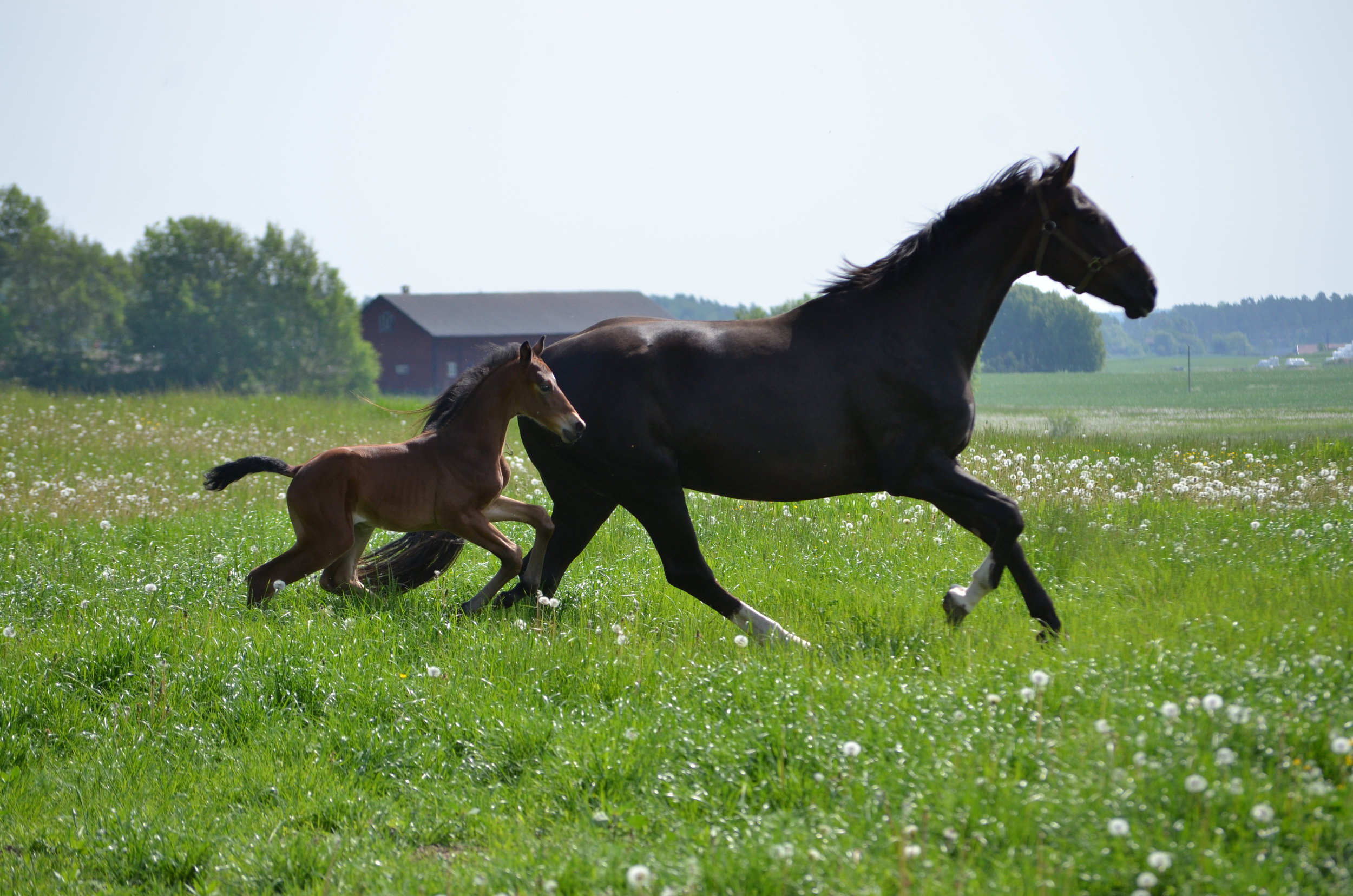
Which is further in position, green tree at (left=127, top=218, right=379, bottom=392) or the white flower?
green tree at (left=127, top=218, right=379, bottom=392)

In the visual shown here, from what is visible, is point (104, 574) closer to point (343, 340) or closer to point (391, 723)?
point (391, 723)

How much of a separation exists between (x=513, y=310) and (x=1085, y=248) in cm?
6860

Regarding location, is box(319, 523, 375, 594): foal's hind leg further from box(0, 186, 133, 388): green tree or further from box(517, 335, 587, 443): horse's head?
box(0, 186, 133, 388): green tree

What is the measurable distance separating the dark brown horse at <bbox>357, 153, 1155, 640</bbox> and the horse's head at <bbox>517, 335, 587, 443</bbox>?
0.69 ft

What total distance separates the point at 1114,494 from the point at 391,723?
7461 millimetres

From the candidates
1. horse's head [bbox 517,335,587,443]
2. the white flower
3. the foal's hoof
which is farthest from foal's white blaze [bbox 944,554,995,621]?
the white flower

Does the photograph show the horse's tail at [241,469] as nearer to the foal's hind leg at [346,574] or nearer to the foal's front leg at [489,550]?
the foal's hind leg at [346,574]

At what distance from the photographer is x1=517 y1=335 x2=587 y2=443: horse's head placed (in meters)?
5.79

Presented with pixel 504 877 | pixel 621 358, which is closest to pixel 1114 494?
pixel 621 358

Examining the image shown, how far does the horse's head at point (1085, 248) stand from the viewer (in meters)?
5.86

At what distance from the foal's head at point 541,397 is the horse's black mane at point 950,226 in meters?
1.89

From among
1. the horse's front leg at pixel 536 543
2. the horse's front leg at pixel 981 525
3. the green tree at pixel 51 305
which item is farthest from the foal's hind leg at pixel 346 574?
the green tree at pixel 51 305

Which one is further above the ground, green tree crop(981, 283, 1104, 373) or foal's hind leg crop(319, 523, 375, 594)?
green tree crop(981, 283, 1104, 373)

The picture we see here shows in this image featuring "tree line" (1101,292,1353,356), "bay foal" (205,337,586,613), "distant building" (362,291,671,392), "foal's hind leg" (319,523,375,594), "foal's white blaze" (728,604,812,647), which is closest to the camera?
"foal's white blaze" (728,604,812,647)
